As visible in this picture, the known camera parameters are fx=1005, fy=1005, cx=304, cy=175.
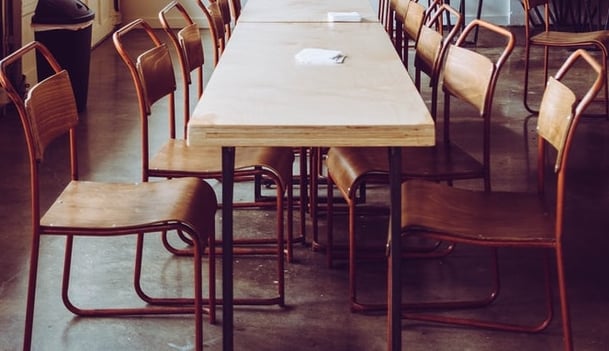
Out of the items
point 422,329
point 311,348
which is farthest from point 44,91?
point 422,329

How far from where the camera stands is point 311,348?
3.04 meters

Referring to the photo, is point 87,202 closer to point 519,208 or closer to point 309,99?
point 309,99

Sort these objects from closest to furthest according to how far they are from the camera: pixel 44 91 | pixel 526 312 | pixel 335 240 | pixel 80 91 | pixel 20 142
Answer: pixel 44 91 < pixel 526 312 < pixel 335 240 < pixel 20 142 < pixel 80 91

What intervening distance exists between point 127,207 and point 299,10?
204 centimetres

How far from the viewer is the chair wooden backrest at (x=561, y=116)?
8.46ft

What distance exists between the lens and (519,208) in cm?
294

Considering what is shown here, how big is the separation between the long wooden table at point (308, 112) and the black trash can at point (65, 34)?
102 inches

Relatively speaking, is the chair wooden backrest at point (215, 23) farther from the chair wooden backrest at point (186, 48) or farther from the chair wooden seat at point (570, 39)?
the chair wooden seat at point (570, 39)

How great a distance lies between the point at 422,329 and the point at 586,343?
19.7 inches

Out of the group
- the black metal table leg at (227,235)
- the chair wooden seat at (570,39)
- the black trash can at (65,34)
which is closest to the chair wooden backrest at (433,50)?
the black metal table leg at (227,235)

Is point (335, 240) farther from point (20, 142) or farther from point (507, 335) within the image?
point (20, 142)

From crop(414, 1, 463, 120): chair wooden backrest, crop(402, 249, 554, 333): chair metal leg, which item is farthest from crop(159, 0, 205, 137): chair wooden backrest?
crop(402, 249, 554, 333): chair metal leg

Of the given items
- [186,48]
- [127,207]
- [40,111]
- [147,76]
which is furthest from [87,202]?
[186,48]

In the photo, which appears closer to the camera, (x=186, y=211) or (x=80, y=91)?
(x=186, y=211)
